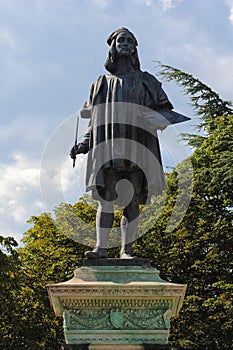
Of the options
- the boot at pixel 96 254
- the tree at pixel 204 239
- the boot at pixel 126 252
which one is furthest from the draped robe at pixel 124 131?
the tree at pixel 204 239

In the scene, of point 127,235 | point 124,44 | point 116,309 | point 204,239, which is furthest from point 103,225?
point 204,239

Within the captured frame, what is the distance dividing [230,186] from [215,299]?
4.15 m

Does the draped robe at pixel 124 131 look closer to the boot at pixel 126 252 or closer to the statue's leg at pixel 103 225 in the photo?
the statue's leg at pixel 103 225

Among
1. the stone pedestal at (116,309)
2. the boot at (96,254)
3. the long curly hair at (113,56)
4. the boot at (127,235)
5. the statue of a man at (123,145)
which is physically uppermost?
the long curly hair at (113,56)

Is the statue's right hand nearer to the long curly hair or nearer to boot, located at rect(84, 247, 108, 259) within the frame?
the long curly hair

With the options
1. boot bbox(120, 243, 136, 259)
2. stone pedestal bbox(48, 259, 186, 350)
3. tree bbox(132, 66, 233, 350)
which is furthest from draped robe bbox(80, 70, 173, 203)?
tree bbox(132, 66, 233, 350)

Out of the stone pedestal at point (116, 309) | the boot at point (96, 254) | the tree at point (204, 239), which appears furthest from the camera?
the tree at point (204, 239)

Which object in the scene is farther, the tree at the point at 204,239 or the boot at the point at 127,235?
the tree at the point at 204,239

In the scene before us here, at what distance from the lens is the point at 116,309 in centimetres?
684

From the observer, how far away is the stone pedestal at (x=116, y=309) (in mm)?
6727

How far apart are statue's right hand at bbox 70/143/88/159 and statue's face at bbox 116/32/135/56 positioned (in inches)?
50.6

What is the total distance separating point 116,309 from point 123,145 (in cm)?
202

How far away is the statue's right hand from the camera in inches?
313

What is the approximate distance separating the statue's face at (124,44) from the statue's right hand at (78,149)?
1285 mm
